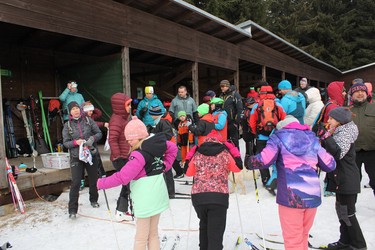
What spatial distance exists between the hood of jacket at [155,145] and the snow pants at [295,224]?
1199mm

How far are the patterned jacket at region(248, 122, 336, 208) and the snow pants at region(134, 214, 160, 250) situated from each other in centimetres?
116

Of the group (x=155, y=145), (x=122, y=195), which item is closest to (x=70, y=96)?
(x=122, y=195)

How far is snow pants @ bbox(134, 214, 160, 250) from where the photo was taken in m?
2.73

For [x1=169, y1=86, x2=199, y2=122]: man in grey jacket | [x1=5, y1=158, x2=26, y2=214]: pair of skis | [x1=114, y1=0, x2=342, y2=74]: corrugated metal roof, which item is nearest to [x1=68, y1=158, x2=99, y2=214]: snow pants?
[x1=5, y1=158, x2=26, y2=214]: pair of skis

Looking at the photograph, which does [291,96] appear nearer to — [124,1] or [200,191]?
[200,191]

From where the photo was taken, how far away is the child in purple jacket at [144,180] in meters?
2.65

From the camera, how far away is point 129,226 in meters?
4.07

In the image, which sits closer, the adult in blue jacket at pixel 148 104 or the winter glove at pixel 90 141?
the winter glove at pixel 90 141

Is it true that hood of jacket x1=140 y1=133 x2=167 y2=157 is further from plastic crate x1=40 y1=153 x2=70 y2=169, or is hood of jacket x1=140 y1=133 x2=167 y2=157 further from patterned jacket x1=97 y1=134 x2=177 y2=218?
plastic crate x1=40 y1=153 x2=70 y2=169

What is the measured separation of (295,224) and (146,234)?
4.34 ft

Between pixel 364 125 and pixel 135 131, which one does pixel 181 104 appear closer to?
pixel 364 125

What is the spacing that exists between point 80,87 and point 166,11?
311 centimetres

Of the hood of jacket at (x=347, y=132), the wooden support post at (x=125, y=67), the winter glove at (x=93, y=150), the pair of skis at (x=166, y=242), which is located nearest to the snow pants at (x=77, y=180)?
the winter glove at (x=93, y=150)

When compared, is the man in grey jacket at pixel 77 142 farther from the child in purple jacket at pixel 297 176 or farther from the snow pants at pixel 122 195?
the child in purple jacket at pixel 297 176
